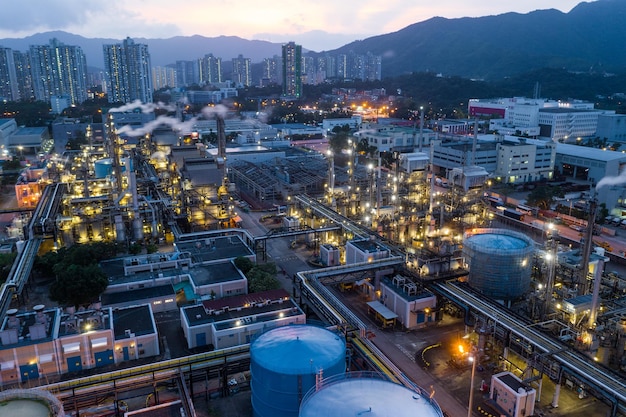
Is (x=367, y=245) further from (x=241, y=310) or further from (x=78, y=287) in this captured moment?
(x=78, y=287)

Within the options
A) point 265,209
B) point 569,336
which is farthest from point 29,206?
point 569,336

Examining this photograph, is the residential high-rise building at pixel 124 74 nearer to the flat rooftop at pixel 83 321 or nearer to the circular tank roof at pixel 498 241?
the flat rooftop at pixel 83 321

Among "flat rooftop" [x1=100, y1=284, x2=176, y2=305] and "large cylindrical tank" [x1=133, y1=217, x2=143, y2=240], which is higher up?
Answer: "large cylindrical tank" [x1=133, y1=217, x2=143, y2=240]

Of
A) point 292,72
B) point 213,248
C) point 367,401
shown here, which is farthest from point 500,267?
point 292,72

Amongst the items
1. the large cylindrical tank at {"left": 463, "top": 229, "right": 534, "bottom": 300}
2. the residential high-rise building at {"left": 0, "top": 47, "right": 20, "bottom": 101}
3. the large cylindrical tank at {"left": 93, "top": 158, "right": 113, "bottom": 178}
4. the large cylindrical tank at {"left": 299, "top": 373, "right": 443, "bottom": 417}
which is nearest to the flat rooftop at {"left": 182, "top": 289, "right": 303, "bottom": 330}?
the large cylindrical tank at {"left": 299, "top": 373, "right": 443, "bottom": 417}

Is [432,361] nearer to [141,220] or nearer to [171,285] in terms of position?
[171,285]

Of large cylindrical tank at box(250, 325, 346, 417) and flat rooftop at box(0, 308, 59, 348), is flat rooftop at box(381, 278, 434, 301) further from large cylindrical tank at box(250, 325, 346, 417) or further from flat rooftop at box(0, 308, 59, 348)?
flat rooftop at box(0, 308, 59, 348)
